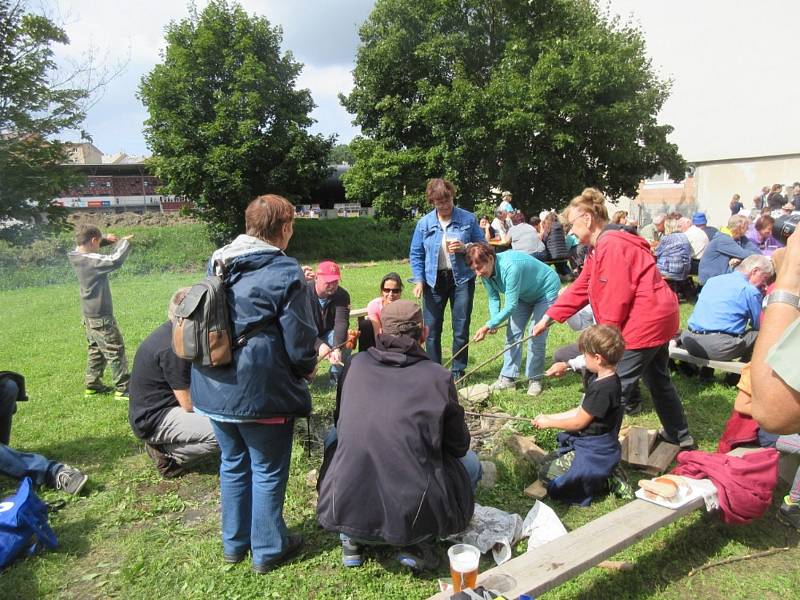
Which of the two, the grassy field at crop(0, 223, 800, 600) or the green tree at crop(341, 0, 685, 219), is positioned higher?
the green tree at crop(341, 0, 685, 219)

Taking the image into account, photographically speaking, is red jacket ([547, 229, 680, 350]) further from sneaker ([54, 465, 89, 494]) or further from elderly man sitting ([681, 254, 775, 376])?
sneaker ([54, 465, 89, 494])

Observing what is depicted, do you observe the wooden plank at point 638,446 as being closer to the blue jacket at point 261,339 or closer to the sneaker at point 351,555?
the sneaker at point 351,555

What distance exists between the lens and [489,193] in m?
18.7

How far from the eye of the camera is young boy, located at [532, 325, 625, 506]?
3.26 metres

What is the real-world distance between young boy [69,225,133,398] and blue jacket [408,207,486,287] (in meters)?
3.13

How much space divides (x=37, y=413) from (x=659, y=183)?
85.4 ft

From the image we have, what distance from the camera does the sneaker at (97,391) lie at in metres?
5.80

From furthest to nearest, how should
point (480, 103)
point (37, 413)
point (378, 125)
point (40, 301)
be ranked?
point (378, 125) → point (480, 103) → point (40, 301) → point (37, 413)

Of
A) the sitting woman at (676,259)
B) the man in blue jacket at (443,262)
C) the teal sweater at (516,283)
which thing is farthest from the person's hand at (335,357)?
the sitting woman at (676,259)

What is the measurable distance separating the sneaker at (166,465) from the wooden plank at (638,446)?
3.25 m

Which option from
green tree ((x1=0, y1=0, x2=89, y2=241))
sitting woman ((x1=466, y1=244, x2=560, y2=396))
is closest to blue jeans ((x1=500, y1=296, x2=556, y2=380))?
sitting woman ((x1=466, y1=244, x2=560, y2=396))

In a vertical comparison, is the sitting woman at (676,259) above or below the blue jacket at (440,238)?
below

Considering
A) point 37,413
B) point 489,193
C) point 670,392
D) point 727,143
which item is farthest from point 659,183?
point 37,413

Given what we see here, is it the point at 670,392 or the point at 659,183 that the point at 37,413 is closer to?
the point at 670,392
